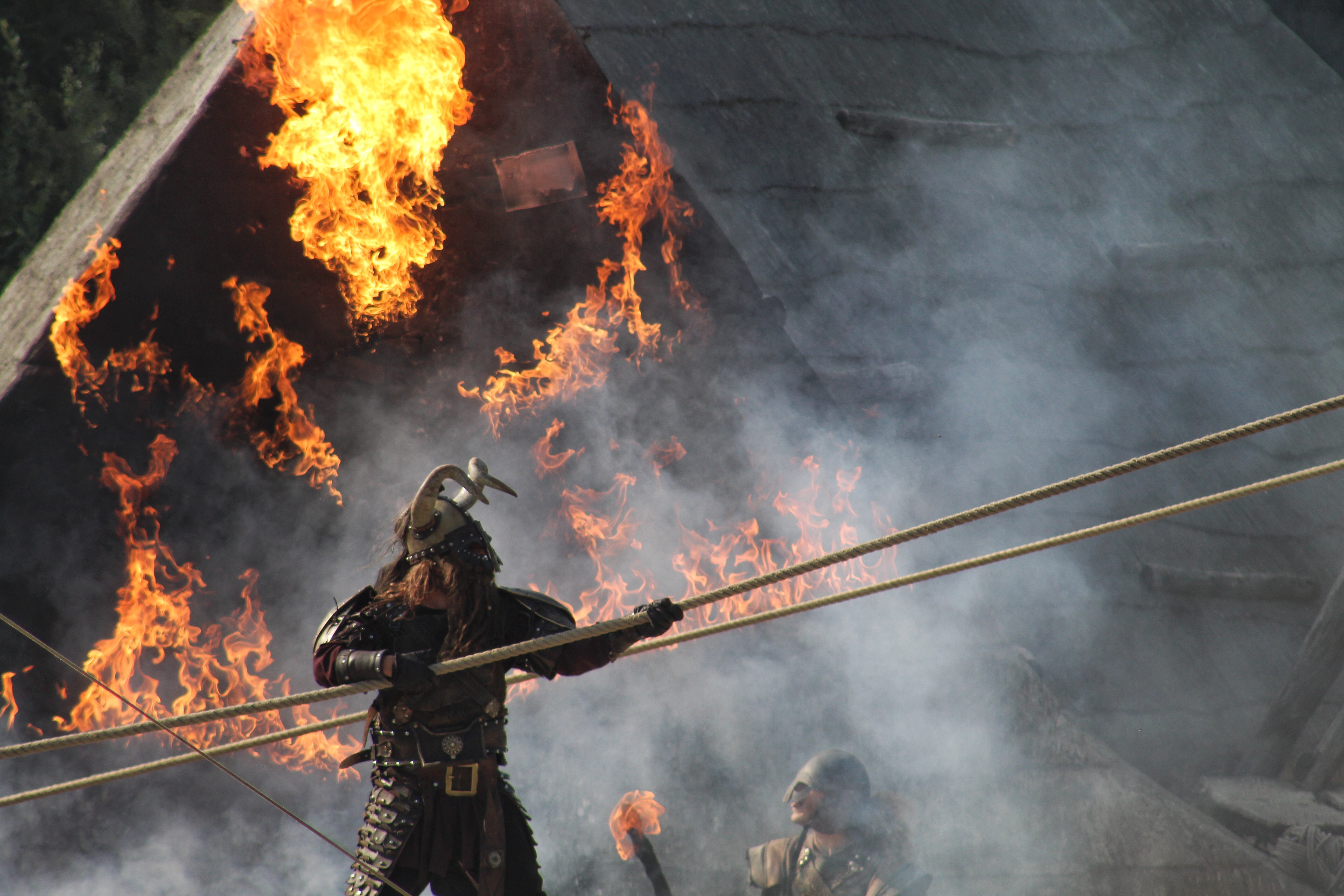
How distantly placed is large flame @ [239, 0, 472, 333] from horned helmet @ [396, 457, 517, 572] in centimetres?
227

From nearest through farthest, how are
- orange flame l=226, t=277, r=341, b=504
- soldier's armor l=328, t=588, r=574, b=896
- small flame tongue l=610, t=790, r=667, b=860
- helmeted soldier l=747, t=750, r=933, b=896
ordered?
soldier's armor l=328, t=588, r=574, b=896 < helmeted soldier l=747, t=750, r=933, b=896 < small flame tongue l=610, t=790, r=667, b=860 < orange flame l=226, t=277, r=341, b=504

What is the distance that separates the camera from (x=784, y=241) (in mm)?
5355

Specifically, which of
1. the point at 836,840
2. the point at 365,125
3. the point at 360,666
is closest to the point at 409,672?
the point at 360,666

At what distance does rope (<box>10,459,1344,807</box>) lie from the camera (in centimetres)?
229

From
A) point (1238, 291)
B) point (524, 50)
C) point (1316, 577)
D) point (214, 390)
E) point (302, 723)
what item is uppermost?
point (524, 50)

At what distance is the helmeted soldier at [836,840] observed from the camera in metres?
3.95

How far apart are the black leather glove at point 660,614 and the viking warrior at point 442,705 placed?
0.15 metres

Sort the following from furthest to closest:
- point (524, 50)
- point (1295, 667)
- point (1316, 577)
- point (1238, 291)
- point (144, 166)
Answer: point (1238, 291) < point (1316, 577) < point (1295, 667) < point (524, 50) < point (144, 166)

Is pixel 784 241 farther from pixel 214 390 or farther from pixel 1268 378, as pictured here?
pixel 1268 378

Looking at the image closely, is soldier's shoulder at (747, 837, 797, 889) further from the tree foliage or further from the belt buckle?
the tree foliage

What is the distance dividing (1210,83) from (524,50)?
17.8ft

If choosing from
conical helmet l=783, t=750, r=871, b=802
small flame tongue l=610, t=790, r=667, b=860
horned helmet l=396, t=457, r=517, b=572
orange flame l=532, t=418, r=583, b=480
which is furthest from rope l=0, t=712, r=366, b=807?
orange flame l=532, t=418, r=583, b=480

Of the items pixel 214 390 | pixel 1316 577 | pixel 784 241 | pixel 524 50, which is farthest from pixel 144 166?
pixel 1316 577

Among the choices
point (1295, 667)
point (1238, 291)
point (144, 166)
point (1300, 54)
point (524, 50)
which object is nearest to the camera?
point (144, 166)
